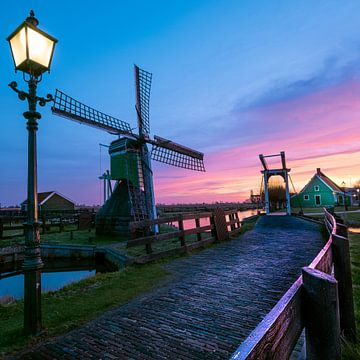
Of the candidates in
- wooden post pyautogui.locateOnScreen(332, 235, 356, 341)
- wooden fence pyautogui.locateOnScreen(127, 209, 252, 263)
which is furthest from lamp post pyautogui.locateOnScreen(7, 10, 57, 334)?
wooden post pyautogui.locateOnScreen(332, 235, 356, 341)

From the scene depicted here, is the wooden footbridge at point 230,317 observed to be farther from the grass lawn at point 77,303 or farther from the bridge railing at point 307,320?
the grass lawn at point 77,303

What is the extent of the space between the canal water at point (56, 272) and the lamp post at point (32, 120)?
24.6 feet

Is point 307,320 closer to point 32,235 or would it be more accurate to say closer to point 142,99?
point 32,235

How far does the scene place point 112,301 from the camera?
4434 millimetres

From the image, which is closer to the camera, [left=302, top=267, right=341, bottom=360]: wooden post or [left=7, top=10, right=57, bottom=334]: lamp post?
[left=302, top=267, right=341, bottom=360]: wooden post

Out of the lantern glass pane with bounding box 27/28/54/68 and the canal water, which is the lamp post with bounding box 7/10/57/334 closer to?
the lantern glass pane with bounding box 27/28/54/68

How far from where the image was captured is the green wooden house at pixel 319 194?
3978 cm

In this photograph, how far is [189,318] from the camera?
366 centimetres

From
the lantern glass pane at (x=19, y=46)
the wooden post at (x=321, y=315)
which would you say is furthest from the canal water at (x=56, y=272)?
the wooden post at (x=321, y=315)

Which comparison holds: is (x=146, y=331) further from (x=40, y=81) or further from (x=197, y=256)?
(x=197, y=256)

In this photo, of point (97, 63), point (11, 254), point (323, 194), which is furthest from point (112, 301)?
point (323, 194)

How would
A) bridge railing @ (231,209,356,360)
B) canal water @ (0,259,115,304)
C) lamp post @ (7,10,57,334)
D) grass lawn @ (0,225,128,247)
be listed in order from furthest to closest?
grass lawn @ (0,225,128,247)
canal water @ (0,259,115,304)
lamp post @ (7,10,57,334)
bridge railing @ (231,209,356,360)

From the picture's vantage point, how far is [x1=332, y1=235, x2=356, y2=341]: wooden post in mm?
3131

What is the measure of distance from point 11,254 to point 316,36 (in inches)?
757
